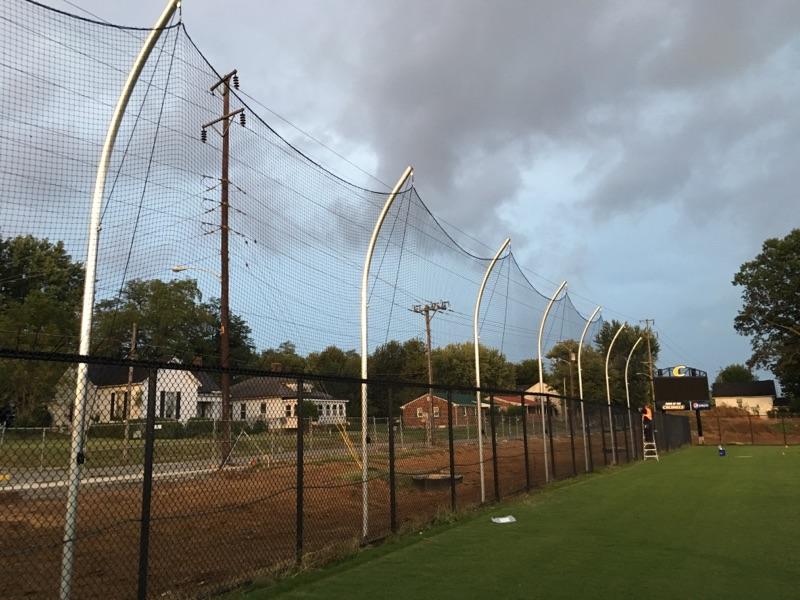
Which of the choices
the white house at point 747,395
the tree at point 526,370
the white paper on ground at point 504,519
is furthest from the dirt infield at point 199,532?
the white house at point 747,395

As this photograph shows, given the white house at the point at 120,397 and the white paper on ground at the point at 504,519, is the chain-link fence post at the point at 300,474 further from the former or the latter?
the white paper on ground at the point at 504,519

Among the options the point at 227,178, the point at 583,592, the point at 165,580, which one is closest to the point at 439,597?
the point at 583,592

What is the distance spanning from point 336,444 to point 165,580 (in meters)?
2.94

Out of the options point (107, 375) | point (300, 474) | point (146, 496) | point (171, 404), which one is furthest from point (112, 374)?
point (146, 496)

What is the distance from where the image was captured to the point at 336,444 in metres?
8.21

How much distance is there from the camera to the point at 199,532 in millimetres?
8344

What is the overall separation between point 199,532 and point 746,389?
9461 cm

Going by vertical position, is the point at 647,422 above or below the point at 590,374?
below

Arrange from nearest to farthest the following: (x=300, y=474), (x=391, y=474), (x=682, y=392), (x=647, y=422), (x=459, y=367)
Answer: (x=300, y=474)
(x=391, y=474)
(x=647, y=422)
(x=682, y=392)
(x=459, y=367)

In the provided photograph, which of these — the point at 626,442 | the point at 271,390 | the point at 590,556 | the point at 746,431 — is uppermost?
the point at 271,390

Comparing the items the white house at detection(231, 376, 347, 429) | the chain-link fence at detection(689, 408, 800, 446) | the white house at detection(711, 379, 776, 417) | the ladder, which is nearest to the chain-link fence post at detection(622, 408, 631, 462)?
the ladder

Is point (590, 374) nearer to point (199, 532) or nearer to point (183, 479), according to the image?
point (199, 532)

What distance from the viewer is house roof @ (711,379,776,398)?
85188 millimetres

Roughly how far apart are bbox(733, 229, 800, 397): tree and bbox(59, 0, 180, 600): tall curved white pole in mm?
58813
